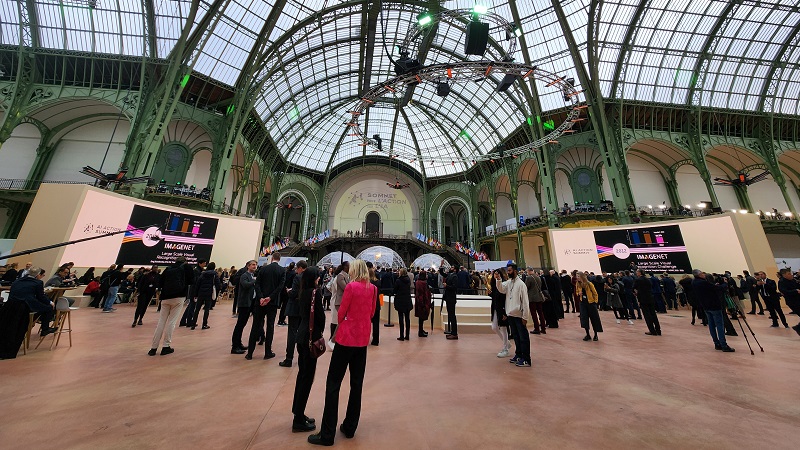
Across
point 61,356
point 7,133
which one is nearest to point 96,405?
point 61,356

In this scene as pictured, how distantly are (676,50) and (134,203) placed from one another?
1455 inches

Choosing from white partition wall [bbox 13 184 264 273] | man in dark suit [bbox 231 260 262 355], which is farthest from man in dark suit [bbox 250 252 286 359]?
white partition wall [bbox 13 184 264 273]

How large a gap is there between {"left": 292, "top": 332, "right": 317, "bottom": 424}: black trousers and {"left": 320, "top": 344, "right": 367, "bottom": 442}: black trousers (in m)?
0.23

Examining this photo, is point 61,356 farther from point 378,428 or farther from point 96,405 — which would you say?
point 378,428

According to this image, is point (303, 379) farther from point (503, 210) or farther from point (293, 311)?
point (503, 210)

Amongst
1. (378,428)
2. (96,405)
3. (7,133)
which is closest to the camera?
(378,428)

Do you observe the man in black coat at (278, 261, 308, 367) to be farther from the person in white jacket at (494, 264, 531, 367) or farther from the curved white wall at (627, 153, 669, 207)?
the curved white wall at (627, 153, 669, 207)

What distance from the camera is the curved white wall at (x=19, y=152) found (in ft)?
61.0

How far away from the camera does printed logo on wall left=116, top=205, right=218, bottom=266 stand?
1359 centimetres

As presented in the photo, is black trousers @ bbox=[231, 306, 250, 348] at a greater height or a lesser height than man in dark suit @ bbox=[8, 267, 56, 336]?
lesser

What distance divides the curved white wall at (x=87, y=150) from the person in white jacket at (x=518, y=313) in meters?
26.8

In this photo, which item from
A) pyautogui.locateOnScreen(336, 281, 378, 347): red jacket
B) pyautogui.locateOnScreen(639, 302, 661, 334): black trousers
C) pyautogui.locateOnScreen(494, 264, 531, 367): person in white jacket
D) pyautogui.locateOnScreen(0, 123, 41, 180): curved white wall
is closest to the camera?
pyautogui.locateOnScreen(336, 281, 378, 347): red jacket

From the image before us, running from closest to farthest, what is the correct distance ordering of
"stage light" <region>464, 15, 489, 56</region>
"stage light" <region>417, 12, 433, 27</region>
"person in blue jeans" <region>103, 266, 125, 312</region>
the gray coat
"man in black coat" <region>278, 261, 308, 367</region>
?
"man in black coat" <region>278, 261, 308, 367</region>
the gray coat
"person in blue jeans" <region>103, 266, 125, 312</region>
"stage light" <region>464, 15, 489, 56</region>
"stage light" <region>417, 12, 433, 27</region>

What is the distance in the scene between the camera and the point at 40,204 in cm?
1130
